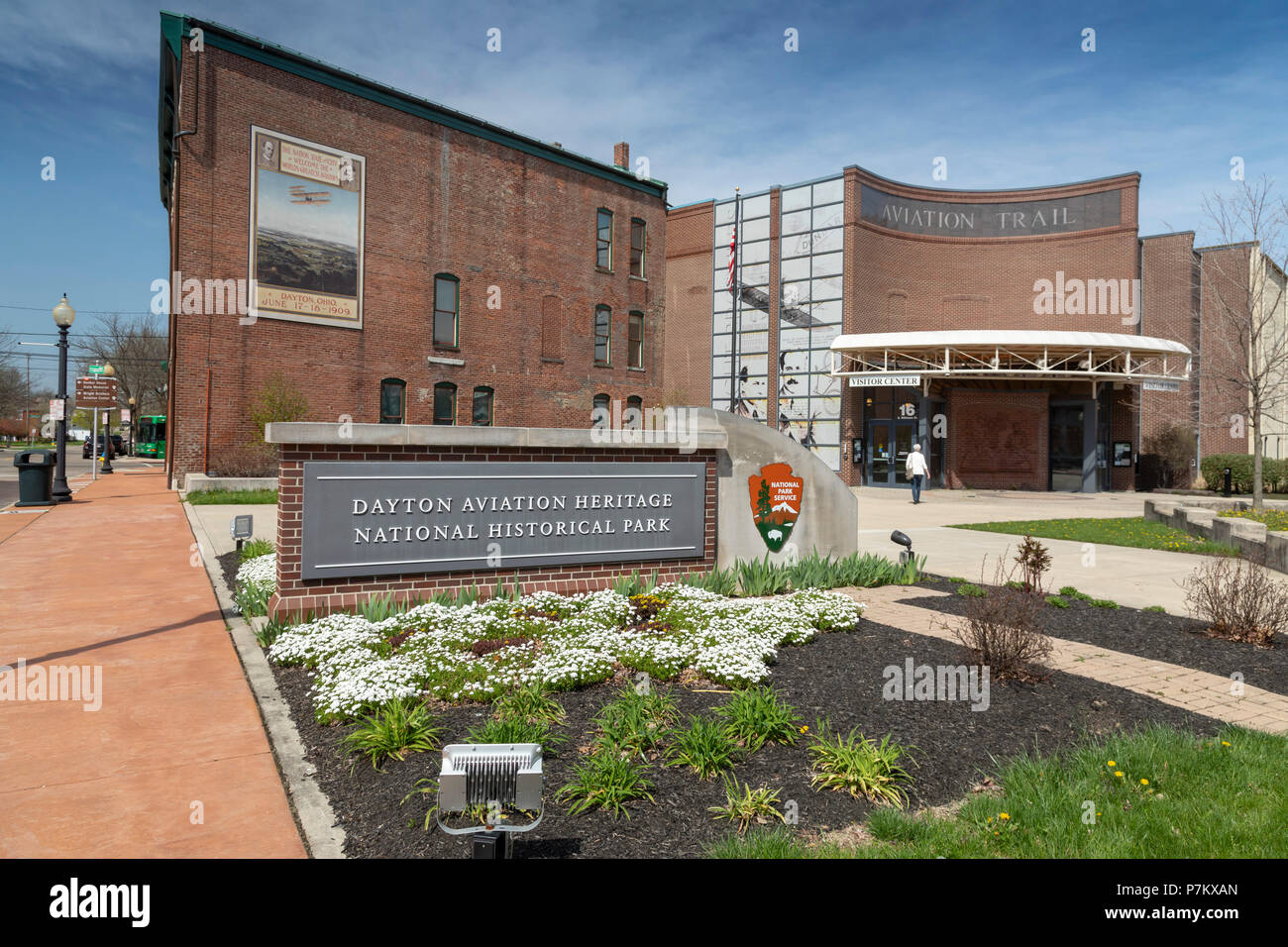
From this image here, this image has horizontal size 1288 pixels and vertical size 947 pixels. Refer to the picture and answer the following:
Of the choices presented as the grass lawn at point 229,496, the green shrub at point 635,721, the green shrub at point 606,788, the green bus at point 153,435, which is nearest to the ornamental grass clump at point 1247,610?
the green shrub at point 635,721

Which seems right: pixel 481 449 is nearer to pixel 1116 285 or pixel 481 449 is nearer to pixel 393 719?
pixel 393 719

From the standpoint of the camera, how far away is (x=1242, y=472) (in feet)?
109

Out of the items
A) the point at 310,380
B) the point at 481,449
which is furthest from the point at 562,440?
the point at 310,380

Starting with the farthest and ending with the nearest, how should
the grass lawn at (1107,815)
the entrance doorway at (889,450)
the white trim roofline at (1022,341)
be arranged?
the entrance doorway at (889,450)
the white trim roofline at (1022,341)
the grass lawn at (1107,815)

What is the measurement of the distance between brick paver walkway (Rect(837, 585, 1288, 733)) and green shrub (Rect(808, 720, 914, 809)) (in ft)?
7.99

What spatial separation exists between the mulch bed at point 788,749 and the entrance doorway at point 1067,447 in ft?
107

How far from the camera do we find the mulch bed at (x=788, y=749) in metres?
3.69

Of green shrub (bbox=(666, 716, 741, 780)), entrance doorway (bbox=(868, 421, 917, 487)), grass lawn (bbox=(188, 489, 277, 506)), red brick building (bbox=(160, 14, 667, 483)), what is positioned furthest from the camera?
entrance doorway (bbox=(868, 421, 917, 487))

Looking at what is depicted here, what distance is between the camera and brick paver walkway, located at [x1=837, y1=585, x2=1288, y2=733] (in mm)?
5395

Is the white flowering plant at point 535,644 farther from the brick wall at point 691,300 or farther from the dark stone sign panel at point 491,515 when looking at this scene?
the brick wall at point 691,300

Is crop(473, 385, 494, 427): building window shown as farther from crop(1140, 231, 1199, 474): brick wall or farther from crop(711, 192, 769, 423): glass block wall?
crop(1140, 231, 1199, 474): brick wall

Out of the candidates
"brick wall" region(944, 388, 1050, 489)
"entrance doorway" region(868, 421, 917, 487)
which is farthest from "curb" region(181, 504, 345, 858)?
"brick wall" region(944, 388, 1050, 489)

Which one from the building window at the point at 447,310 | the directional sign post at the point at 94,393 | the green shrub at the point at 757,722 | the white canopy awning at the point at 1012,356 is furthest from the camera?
the directional sign post at the point at 94,393
